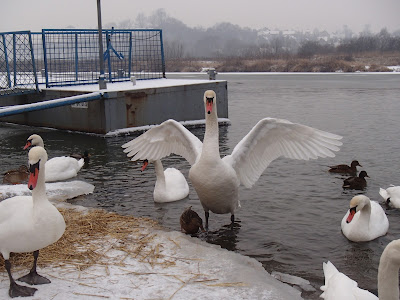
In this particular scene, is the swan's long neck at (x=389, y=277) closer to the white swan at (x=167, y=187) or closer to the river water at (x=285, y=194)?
the river water at (x=285, y=194)

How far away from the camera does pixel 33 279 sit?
5012mm

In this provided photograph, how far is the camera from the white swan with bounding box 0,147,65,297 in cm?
475

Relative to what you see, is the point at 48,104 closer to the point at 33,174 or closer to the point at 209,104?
the point at 209,104

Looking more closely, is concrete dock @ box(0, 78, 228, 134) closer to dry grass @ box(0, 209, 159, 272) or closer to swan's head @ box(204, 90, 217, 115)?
dry grass @ box(0, 209, 159, 272)

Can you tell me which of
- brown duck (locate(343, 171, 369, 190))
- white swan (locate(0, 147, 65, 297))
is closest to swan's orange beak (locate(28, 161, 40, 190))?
white swan (locate(0, 147, 65, 297))

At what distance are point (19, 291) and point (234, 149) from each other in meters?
3.96

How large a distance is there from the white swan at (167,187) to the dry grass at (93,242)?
164 cm

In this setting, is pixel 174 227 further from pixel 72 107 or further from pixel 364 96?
pixel 364 96

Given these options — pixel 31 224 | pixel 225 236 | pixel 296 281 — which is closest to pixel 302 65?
pixel 225 236

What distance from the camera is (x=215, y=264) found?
568 cm

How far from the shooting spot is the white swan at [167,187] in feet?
30.8

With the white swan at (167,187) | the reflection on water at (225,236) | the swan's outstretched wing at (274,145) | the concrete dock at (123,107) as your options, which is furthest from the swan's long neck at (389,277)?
the concrete dock at (123,107)

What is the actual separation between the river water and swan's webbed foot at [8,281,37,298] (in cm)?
287

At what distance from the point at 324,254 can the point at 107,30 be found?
17.2 m
